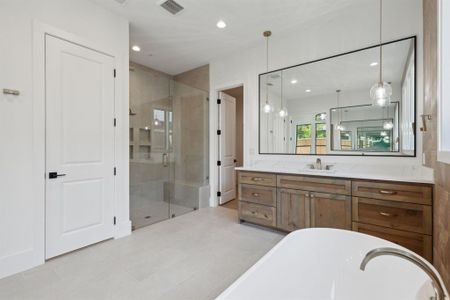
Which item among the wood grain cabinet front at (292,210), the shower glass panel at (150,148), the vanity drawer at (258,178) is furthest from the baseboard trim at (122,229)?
the wood grain cabinet front at (292,210)

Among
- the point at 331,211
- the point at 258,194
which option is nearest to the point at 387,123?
the point at 331,211

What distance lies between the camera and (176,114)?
13.7 feet

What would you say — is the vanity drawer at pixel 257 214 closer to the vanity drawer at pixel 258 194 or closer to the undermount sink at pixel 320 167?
the vanity drawer at pixel 258 194

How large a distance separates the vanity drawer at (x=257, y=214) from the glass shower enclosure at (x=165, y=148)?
1.26 metres

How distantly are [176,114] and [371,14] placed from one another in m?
3.38

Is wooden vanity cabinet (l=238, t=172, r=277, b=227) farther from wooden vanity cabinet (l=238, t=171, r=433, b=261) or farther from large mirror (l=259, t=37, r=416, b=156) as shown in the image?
large mirror (l=259, t=37, r=416, b=156)

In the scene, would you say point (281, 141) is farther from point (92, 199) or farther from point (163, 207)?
point (92, 199)

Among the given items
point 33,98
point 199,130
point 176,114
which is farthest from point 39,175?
point 199,130

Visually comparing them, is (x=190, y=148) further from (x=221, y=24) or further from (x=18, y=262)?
(x=18, y=262)

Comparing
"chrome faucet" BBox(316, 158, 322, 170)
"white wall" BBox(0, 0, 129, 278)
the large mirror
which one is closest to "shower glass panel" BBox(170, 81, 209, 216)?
the large mirror

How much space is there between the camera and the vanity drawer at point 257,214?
293 cm

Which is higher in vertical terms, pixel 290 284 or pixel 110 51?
pixel 110 51

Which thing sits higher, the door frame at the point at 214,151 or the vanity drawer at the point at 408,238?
the door frame at the point at 214,151

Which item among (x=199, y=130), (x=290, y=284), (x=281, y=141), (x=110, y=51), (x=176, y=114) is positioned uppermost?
(x=110, y=51)
